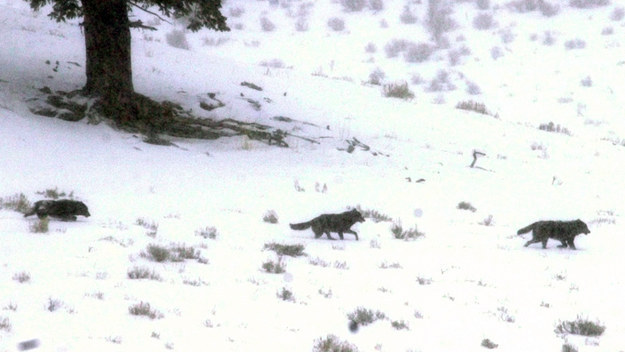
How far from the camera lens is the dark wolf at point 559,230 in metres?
8.90

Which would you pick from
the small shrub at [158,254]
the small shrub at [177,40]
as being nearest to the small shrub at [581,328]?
the small shrub at [158,254]

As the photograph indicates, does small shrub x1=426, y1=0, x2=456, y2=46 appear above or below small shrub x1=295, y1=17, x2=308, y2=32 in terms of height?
above

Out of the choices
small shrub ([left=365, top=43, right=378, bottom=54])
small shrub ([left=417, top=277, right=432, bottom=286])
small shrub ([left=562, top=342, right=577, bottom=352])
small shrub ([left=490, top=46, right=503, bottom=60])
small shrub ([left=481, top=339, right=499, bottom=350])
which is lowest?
small shrub ([left=417, top=277, right=432, bottom=286])

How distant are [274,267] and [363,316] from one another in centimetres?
150

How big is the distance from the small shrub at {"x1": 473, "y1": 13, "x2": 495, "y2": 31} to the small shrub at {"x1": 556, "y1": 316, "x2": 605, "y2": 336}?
29576 mm

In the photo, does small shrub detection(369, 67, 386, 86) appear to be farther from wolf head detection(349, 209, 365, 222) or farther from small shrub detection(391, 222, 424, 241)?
wolf head detection(349, 209, 365, 222)

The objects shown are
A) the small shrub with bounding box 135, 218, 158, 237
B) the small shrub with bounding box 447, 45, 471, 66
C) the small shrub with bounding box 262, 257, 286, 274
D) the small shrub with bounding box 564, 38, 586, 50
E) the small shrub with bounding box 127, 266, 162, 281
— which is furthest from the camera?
the small shrub with bounding box 564, 38, 586, 50

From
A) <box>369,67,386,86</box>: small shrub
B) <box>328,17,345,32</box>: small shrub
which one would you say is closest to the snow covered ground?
<box>369,67,386,86</box>: small shrub

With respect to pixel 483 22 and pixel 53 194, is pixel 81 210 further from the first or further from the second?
pixel 483 22

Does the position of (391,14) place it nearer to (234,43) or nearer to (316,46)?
(316,46)

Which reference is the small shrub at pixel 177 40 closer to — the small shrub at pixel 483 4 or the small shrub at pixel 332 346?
the small shrub at pixel 483 4

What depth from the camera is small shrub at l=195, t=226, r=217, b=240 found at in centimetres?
834

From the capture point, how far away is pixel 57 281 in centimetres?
598

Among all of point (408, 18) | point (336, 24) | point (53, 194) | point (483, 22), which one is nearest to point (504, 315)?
point (53, 194)
